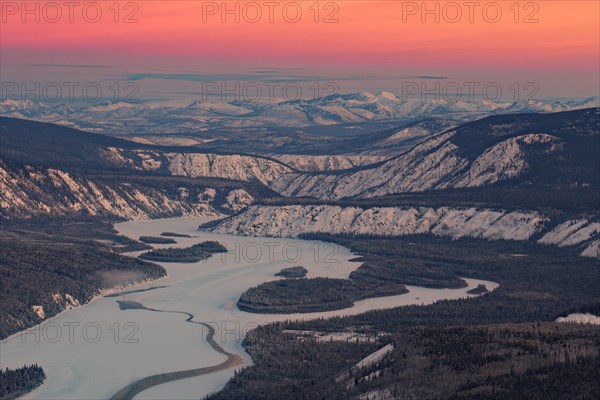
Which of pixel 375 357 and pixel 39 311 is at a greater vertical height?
pixel 375 357

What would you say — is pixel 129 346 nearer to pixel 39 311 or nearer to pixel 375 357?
pixel 39 311

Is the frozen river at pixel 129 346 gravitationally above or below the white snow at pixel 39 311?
below

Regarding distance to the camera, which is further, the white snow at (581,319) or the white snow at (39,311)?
the white snow at (39,311)

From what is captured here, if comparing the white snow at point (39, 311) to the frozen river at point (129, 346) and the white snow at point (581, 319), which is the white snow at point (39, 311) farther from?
the white snow at point (581, 319)

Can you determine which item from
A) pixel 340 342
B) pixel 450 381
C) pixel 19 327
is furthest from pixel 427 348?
pixel 19 327

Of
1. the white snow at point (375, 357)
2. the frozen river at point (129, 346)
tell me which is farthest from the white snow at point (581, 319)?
the frozen river at point (129, 346)

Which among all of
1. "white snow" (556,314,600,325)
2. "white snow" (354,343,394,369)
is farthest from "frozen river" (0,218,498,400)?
"white snow" (556,314,600,325)

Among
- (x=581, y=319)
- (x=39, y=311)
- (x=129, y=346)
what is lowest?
(x=129, y=346)

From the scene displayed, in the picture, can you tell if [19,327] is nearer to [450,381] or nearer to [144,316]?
[144,316]

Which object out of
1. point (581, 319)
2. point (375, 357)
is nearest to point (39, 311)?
point (375, 357)

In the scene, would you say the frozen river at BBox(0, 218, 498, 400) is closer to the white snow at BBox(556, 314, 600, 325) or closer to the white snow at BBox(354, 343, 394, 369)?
the white snow at BBox(354, 343, 394, 369)

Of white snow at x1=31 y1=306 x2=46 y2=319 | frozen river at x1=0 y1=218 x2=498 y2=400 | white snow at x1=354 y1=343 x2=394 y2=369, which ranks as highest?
white snow at x1=354 y1=343 x2=394 y2=369
